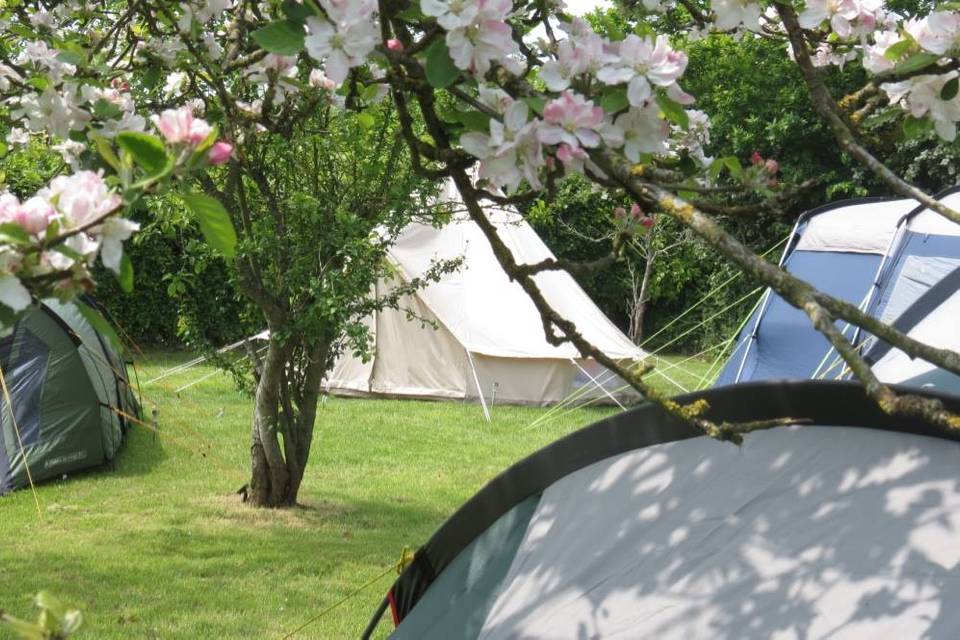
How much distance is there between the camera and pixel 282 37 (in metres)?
1.47

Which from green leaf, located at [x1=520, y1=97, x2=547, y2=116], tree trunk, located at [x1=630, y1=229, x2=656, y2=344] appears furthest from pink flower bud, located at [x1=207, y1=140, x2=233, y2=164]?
tree trunk, located at [x1=630, y1=229, x2=656, y2=344]

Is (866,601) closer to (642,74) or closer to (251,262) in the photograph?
(642,74)

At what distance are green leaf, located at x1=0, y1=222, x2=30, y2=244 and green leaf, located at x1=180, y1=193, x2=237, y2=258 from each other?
17cm

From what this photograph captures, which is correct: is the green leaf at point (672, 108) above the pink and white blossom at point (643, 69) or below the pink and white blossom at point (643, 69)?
below

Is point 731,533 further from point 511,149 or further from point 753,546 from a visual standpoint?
point 511,149

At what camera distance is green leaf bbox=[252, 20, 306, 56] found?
1458mm

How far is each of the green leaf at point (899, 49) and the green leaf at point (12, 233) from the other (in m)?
1.14

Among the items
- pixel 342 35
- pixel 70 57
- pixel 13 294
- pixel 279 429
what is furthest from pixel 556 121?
pixel 279 429

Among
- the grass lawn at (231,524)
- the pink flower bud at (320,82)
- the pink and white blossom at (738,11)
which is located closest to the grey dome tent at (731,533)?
the pink and white blossom at (738,11)

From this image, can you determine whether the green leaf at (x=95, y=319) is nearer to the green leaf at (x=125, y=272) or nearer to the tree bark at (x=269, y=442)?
the green leaf at (x=125, y=272)

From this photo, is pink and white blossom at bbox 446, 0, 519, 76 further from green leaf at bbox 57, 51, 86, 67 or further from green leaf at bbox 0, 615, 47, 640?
green leaf at bbox 57, 51, 86, 67

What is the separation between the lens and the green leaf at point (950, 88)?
5.11 ft

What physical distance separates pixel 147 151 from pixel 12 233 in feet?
0.46

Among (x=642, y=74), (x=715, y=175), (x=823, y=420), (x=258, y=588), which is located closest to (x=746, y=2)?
(x=715, y=175)
